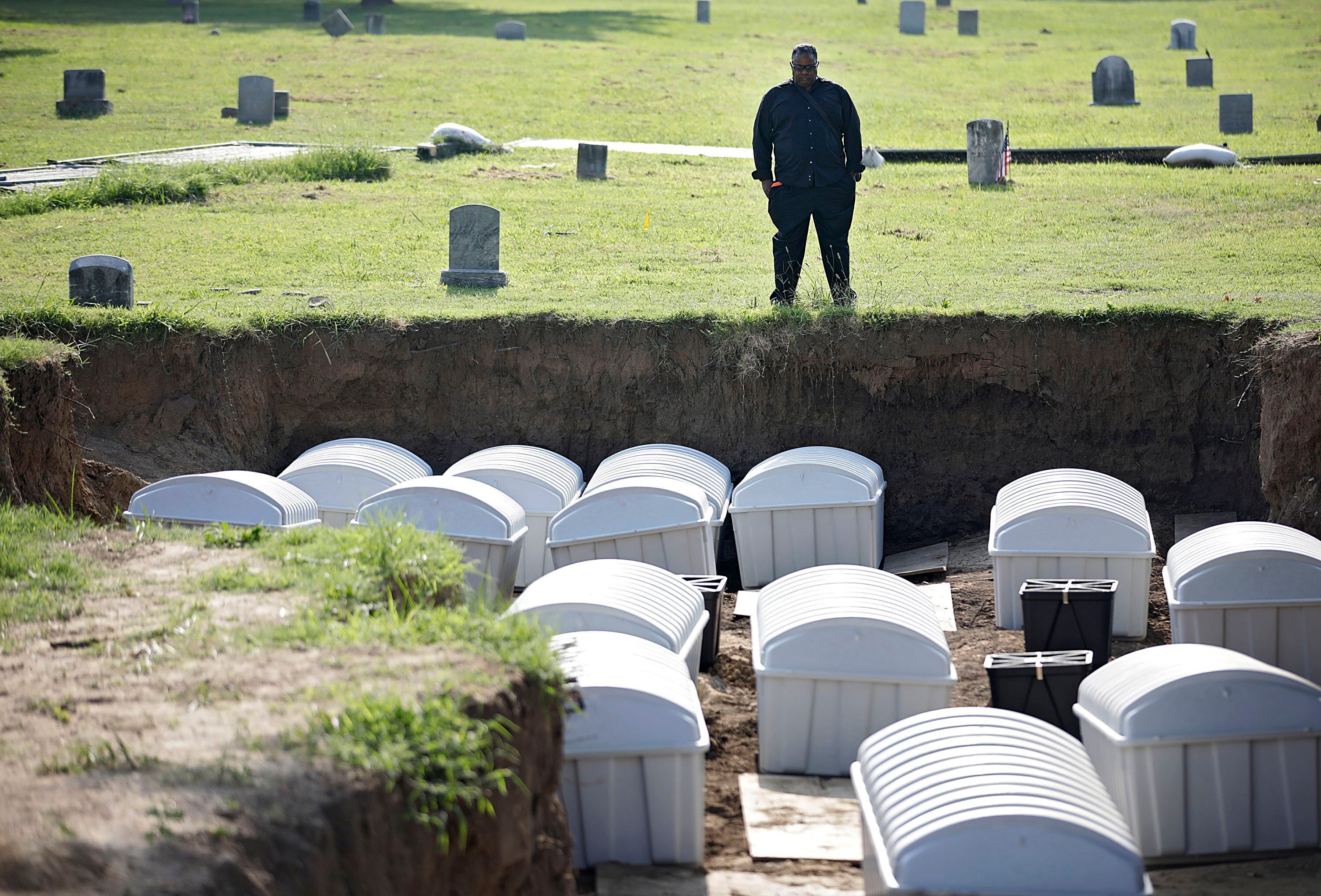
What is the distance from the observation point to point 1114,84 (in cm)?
2606

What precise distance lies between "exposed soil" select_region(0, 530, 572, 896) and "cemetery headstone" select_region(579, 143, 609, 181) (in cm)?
Result: 1430

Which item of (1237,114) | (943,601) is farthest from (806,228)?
(1237,114)

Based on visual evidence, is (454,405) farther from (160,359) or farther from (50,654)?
(50,654)

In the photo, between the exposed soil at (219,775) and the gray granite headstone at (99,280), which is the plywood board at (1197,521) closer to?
the exposed soil at (219,775)

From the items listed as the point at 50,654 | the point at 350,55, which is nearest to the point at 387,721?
the point at 50,654

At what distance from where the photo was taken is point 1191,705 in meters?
5.77

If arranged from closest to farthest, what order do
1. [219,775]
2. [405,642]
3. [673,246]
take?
[219,775], [405,642], [673,246]

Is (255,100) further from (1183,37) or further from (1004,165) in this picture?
(1183,37)

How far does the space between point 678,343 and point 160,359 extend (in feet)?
16.0

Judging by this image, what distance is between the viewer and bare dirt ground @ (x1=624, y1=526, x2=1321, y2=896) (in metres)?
5.61

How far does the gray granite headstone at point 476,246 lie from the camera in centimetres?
1263

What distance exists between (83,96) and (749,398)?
2037 centimetres

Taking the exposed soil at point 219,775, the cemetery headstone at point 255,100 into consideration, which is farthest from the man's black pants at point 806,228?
the cemetery headstone at point 255,100

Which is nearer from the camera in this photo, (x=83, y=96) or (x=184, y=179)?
(x=184, y=179)
